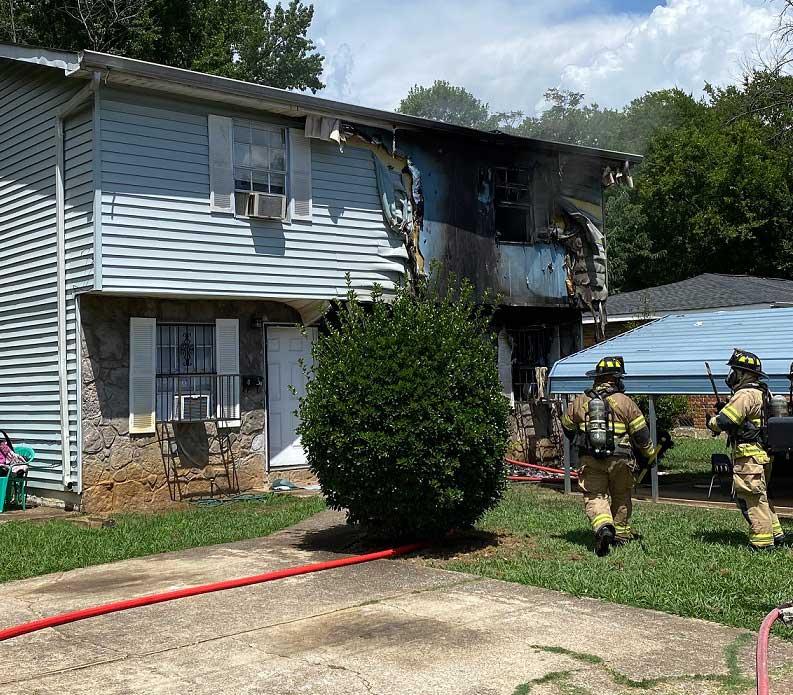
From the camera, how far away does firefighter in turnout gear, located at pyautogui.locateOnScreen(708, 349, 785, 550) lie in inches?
353

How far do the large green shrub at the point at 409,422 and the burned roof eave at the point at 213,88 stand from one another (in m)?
5.15

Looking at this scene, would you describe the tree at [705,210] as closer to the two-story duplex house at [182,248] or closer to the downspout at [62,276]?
the two-story duplex house at [182,248]

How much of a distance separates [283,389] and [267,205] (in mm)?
2868

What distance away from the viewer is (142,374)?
43.9 ft

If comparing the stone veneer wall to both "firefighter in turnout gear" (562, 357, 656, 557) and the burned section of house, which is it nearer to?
the burned section of house

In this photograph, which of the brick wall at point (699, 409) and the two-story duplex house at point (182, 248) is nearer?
the two-story duplex house at point (182, 248)

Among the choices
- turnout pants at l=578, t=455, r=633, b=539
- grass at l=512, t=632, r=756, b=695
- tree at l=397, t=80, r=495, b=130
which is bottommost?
grass at l=512, t=632, r=756, b=695

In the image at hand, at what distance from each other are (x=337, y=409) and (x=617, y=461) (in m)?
2.71

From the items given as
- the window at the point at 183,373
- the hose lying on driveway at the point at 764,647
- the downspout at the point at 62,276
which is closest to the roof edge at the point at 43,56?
the downspout at the point at 62,276

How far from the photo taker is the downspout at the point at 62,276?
514 inches

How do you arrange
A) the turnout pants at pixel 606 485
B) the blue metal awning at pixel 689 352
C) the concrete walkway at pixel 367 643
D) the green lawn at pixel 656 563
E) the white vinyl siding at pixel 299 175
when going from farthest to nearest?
the white vinyl siding at pixel 299 175 < the blue metal awning at pixel 689 352 < the turnout pants at pixel 606 485 < the green lawn at pixel 656 563 < the concrete walkway at pixel 367 643

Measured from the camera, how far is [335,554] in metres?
9.40

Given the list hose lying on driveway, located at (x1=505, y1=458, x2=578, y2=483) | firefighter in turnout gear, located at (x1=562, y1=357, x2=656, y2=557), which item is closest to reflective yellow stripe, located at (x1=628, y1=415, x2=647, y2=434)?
firefighter in turnout gear, located at (x1=562, y1=357, x2=656, y2=557)

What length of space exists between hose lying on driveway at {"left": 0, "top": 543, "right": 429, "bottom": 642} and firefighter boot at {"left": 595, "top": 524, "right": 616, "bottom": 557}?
1660mm
